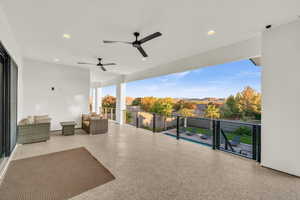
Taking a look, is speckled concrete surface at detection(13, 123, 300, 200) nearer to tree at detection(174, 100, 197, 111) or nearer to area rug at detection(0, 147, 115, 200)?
area rug at detection(0, 147, 115, 200)

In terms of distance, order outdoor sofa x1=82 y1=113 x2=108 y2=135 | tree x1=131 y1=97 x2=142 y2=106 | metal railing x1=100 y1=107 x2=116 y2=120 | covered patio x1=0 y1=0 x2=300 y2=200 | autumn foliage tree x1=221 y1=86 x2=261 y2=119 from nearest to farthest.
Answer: covered patio x1=0 y1=0 x2=300 y2=200, outdoor sofa x1=82 y1=113 x2=108 y2=135, autumn foliage tree x1=221 y1=86 x2=261 y2=119, metal railing x1=100 y1=107 x2=116 y2=120, tree x1=131 y1=97 x2=142 y2=106

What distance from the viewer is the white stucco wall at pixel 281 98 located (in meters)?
2.48

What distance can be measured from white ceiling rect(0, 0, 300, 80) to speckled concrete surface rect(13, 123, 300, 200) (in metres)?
3.01

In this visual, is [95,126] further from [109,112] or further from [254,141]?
[254,141]

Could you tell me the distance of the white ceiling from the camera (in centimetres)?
217

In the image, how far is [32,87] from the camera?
536 centimetres

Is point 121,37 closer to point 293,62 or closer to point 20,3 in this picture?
point 20,3

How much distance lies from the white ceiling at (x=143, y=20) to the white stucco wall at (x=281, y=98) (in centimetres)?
39

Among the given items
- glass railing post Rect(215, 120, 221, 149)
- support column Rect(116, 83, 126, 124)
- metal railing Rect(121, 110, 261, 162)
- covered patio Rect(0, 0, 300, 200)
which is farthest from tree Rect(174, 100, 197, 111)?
covered patio Rect(0, 0, 300, 200)

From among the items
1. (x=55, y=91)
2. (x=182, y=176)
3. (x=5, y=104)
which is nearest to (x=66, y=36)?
(x=5, y=104)

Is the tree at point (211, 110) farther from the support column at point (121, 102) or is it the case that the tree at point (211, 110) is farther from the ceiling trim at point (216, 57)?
the support column at point (121, 102)

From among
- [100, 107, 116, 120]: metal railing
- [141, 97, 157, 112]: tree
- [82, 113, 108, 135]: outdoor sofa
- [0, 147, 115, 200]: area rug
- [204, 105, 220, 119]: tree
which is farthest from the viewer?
[141, 97, 157, 112]: tree

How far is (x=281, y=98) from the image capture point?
2.64 meters

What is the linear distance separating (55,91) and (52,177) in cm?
468
